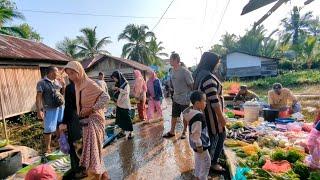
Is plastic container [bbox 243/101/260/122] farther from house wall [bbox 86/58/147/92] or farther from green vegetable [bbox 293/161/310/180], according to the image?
house wall [bbox 86/58/147/92]

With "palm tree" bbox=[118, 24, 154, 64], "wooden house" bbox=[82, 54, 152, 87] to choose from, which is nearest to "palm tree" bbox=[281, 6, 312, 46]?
"palm tree" bbox=[118, 24, 154, 64]

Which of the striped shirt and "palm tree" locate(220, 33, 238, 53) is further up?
"palm tree" locate(220, 33, 238, 53)

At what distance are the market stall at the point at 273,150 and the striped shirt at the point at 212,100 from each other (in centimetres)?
72

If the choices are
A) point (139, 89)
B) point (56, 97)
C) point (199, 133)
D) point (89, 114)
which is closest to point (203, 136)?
point (199, 133)

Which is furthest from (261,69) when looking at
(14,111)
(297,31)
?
(14,111)

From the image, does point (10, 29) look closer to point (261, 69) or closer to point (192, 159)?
point (192, 159)

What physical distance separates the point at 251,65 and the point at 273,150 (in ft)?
110

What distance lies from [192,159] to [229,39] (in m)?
49.6

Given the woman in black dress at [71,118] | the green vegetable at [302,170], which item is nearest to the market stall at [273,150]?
the green vegetable at [302,170]

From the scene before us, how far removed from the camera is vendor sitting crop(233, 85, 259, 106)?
36.3 ft

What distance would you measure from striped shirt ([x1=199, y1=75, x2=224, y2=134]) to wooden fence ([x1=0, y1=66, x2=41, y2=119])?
8.91m

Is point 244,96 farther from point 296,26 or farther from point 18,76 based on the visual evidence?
point 296,26

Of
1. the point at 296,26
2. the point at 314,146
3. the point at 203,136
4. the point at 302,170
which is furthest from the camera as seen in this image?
the point at 296,26

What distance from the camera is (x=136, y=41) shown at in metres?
39.1
